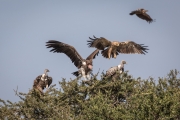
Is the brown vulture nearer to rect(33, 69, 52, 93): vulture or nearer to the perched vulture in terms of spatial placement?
the perched vulture

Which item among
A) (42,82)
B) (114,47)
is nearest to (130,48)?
(114,47)

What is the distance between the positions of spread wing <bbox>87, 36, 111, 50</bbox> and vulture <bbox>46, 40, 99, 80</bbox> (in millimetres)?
436

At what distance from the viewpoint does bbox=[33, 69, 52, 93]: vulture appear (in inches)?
841

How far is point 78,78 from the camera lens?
2008 cm

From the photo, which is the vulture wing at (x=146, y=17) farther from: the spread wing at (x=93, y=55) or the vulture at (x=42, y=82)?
the vulture at (x=42, y=82)

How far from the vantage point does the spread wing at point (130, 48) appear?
75.8ft

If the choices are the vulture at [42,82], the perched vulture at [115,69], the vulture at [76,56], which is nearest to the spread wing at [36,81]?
the vulture at [42,82]

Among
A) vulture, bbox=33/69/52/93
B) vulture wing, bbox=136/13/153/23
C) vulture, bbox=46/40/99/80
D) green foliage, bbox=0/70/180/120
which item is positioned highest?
vulture wing, bbox=136/13/153/23

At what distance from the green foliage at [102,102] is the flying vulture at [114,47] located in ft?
6.62

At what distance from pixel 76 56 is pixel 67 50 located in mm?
508

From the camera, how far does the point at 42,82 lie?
70.3ft

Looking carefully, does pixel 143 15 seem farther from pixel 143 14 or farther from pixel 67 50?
pixel 67 50

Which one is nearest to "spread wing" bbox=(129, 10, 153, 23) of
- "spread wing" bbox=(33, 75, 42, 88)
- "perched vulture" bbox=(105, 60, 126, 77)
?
"perched vulture" bbox=(105, 60, 126, 77)

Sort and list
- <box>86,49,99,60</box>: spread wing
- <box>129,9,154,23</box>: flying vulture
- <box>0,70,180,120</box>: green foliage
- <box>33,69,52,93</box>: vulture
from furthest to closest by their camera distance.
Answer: <box>86,49,99,60</box>: spread wing, <box>129,9,154,23</box>: flying vulture, <box>33,69,52,93</box>: vulture, <box>0,70,180,120</box>: green foliage
